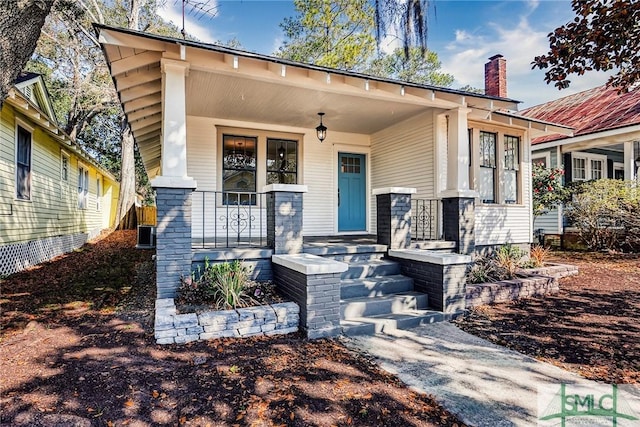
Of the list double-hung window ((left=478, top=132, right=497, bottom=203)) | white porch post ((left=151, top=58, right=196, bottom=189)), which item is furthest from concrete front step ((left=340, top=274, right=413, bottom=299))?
double-hung window ((left=478, top=132, right=497, bottom=203))

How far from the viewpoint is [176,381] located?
2.82m

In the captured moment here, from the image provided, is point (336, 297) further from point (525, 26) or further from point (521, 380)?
point (525, 26)

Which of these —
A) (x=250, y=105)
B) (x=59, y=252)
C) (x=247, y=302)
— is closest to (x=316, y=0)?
(x=250, y=105)

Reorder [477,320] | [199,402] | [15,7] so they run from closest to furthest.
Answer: [15,7], [199,402], [477,320]

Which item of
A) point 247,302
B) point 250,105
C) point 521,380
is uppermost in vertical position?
point 250,105

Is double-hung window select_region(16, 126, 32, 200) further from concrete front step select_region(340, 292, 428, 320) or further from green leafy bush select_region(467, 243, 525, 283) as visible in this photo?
green leafy bush select_region(467, 243, 525, 283)

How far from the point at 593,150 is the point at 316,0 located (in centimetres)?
1160

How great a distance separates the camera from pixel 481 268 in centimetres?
610

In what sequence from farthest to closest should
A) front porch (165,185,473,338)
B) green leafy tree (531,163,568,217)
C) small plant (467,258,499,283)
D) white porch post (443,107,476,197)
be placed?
1. green leafy tree (531,163,568,217)
2. white porch post (443,107,476,197)
3. small plant (467,258,499,283)
4. front porch (165,185,473,338)

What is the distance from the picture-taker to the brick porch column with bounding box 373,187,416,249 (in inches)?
215

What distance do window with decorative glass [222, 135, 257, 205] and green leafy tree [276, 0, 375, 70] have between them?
24.7ft

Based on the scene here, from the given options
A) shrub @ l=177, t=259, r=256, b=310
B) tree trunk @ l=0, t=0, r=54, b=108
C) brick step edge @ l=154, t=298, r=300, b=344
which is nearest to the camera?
tree trunk @ l=0, t=0, r=54, b=108

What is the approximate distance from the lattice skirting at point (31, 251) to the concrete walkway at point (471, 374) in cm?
712

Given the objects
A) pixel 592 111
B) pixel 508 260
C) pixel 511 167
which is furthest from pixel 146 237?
pixel 592 111
